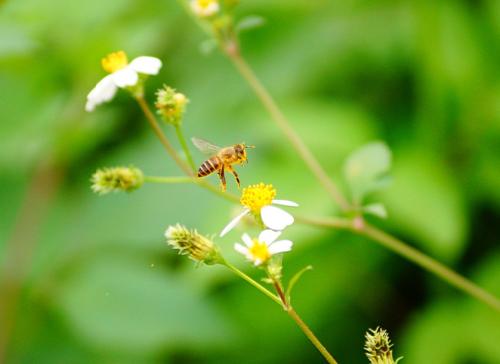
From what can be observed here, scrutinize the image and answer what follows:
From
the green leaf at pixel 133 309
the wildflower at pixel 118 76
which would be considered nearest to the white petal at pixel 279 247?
the wildflower at pixel 118 76

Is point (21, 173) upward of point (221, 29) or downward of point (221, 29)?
upward


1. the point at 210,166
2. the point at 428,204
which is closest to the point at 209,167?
the point at 210,166

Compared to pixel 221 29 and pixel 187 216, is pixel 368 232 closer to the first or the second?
pixel 221 29

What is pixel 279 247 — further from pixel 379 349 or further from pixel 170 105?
pixel 170 105

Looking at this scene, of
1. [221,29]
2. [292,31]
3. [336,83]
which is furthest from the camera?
[292,31]

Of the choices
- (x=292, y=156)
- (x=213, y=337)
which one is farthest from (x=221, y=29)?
(x=213, y=337)

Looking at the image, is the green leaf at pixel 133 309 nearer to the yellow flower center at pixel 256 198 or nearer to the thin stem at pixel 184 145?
the thin stem at pixel 184 145
